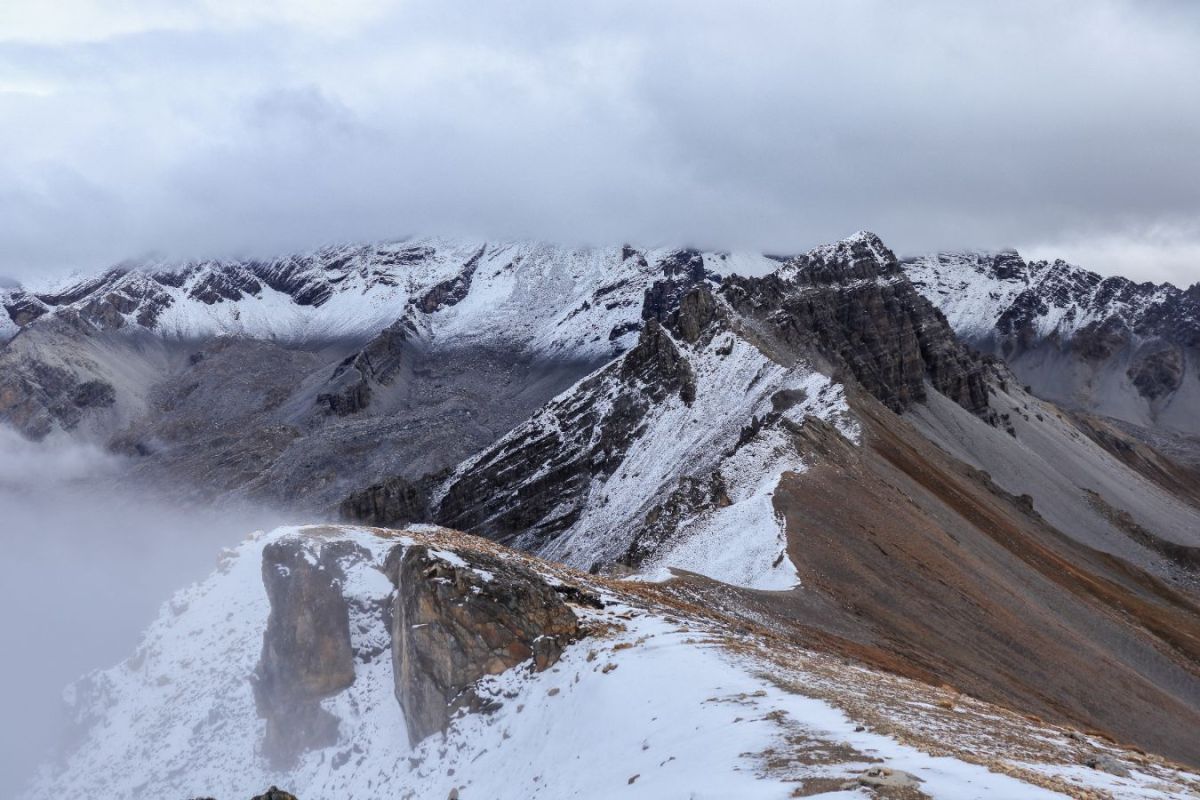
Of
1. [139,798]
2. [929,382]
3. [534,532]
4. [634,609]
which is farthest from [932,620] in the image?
[929,382]

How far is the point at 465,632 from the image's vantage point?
27.8 m

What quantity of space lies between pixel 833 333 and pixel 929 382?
20815 millimetres

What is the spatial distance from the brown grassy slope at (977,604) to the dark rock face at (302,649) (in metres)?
18.1

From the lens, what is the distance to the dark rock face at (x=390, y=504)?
381 ft

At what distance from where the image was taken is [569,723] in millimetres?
24156

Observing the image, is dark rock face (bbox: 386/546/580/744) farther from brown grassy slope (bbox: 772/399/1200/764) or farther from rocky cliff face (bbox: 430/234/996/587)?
rocky cliff face (bbox: 430/234/996/587)

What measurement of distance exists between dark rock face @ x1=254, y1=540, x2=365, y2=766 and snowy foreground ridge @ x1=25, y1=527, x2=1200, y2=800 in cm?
53

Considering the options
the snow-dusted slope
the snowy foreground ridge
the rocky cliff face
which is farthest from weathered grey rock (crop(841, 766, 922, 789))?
the rocky cliff face

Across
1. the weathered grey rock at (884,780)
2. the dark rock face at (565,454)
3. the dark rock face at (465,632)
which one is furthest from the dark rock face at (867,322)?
the weathered grey rock at (884,780)

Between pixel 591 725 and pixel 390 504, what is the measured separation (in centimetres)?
9806

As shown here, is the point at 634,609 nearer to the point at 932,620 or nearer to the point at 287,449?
the point at 932,620

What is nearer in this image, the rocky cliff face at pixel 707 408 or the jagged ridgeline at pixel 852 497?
the jagged ridgeline at pixel 852 497

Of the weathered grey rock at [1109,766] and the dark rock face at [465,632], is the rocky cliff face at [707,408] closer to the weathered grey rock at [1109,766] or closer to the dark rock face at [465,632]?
the dark rock face at [465,632]

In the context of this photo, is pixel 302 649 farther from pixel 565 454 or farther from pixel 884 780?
pixel 565 454
